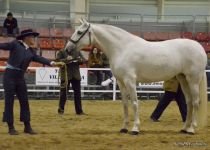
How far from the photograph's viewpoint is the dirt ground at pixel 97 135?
25.2 feet

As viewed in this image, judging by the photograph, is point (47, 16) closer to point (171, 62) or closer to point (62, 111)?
point (62, 111)

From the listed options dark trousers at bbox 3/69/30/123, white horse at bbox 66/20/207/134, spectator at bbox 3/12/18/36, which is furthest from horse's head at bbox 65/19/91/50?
spectator at bbox 3/12/18/36

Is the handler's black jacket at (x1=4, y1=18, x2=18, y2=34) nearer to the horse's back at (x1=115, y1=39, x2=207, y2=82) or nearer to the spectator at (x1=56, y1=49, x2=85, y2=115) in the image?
the spectator at (x1=56, y1=49, x2=85, y2=115)

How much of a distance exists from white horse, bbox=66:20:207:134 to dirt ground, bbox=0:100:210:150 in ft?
1.66

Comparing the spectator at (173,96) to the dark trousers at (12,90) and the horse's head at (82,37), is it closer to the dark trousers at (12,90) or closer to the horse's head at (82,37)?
the horse's head at (82,37)

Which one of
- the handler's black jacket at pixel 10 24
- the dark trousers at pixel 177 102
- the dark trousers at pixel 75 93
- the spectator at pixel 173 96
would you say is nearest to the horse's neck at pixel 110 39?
the spectator at pixel 173 96

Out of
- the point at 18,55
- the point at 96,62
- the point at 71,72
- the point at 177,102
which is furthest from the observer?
the point at 96,62

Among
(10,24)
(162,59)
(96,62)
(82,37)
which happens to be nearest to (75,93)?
(82,37)

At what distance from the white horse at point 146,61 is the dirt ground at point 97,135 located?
1.66 ft

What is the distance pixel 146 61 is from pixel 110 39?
0.79 metres

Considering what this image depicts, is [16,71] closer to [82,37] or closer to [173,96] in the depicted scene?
[82,37]

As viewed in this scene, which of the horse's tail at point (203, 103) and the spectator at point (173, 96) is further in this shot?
the spectator at point (173, 96)

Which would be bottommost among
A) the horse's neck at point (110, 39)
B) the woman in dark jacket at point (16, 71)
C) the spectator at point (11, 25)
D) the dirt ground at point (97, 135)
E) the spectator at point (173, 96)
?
the dirt ground at point (97, 135)

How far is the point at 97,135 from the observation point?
29.2ft
